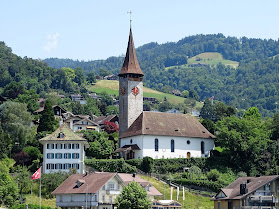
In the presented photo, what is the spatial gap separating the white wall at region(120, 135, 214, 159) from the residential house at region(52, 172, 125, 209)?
828 inches

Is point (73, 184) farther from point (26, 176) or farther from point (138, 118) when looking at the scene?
point (138, 118)

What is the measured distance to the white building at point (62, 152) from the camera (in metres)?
86.7

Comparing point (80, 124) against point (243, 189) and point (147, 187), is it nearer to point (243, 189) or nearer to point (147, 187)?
point (147, 187)

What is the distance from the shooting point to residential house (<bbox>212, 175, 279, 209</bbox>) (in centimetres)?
6869

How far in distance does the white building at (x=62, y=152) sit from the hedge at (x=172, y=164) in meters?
7.91

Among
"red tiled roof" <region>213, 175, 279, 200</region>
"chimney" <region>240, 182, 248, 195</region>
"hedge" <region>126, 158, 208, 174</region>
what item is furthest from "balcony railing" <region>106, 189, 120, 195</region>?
"hedge" <region>126, 158, 208, 174</region>

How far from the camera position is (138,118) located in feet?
328

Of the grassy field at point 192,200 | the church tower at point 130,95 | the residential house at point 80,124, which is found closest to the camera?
the grassy field at point 192,200

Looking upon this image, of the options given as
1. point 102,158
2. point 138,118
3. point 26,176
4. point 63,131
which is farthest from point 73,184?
point 138,118

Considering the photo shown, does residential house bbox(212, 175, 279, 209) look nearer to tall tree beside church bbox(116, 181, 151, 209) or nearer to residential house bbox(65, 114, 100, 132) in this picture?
tall tree beside church bbox(116, 181, 151, 209)

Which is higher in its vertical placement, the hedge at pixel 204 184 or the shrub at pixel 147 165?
the shrub at pixel 147 165

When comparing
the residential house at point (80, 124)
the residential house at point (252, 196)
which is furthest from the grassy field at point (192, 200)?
the residential house at point (80, 124)

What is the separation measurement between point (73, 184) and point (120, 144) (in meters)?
26.4

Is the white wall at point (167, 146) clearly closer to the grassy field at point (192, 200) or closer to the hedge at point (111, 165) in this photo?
the hedge at point (111, 165)
